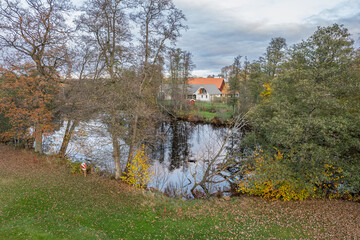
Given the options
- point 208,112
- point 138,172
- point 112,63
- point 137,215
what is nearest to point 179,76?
point 208,112

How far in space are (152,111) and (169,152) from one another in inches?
321

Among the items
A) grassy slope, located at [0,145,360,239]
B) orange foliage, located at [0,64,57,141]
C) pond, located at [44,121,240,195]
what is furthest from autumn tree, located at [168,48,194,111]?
grassy slope, located at [0,145,360,239]

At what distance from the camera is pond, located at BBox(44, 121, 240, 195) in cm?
1253

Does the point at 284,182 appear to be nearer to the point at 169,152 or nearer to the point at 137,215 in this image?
the point at 137,215

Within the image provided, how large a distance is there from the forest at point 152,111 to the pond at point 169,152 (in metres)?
0.90

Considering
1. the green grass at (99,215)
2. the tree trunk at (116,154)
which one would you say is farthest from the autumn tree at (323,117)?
the tree trunk at (116,154)

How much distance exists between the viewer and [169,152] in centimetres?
2081

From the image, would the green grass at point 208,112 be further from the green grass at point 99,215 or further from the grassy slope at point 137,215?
the green grass at point 99,215

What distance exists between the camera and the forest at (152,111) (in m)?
10.4

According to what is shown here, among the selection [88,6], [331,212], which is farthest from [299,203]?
[88,6]

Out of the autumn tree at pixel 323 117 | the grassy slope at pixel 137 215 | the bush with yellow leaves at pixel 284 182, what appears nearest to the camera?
the grassy slope at pixel 137 215

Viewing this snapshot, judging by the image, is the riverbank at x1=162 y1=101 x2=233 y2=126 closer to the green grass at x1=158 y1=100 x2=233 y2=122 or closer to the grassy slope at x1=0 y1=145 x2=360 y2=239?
the green grass at x1=158 y1=100 x2=233 y2=122

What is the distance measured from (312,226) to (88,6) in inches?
687

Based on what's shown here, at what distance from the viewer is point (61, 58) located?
14797 mm
